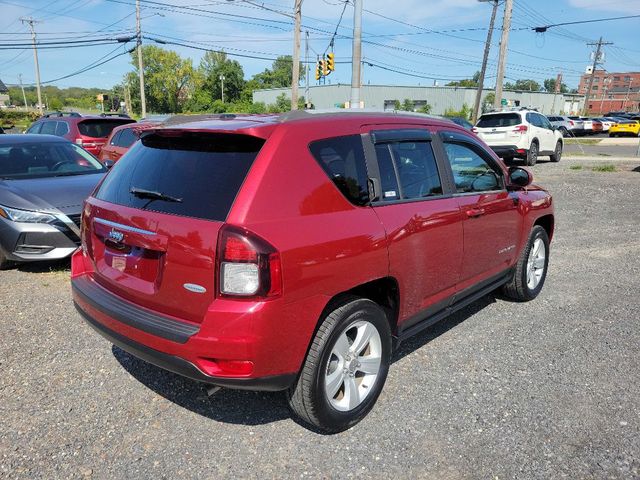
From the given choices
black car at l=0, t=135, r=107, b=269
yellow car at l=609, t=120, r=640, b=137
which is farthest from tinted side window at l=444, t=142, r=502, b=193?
yellow car at l=609, t=120, r=640, b=137

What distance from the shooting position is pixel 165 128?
3.03m

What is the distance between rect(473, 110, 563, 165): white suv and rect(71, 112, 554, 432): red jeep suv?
45.7 ft

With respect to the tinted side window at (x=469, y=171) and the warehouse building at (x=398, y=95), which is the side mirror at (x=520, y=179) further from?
the warehouse building at (x=398, y=95)

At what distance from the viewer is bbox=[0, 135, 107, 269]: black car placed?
558 cm

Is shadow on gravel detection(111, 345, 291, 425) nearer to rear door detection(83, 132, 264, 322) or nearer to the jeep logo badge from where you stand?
rear door detection(83, 132, 264, 322)

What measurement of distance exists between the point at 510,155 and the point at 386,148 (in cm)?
1462

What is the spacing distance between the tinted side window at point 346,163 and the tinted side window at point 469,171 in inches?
41.3

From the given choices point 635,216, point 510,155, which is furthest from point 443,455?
point 510,155

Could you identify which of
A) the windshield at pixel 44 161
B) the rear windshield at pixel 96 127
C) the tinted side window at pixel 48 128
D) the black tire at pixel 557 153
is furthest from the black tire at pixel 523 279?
the black tire at pixel 557 153

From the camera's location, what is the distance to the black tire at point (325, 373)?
270 cm

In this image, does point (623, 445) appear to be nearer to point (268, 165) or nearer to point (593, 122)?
point (268, 165)

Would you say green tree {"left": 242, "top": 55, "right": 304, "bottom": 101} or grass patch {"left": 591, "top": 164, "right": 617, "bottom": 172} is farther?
green tree {"left": 242, "top": 55, "right": 304, "bottom": 101}

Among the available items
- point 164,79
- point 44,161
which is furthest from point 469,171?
point 164,79

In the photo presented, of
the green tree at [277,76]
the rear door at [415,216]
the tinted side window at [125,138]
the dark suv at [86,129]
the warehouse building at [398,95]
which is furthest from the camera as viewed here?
the green tree at [277,76]
